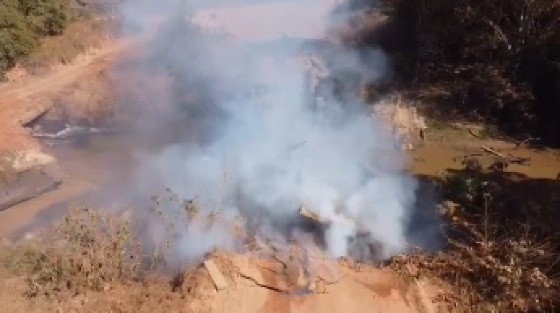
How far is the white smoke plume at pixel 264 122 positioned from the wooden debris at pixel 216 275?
83cm

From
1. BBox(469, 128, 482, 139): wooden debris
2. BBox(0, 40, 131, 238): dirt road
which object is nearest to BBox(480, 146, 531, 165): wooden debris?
BBox(469, 128, 482, 139): wooden debris

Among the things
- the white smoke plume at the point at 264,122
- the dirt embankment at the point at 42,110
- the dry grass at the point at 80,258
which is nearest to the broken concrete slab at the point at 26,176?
the dirt embankment at the point at 42,110

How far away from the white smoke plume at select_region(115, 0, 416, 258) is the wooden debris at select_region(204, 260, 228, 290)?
2.72 ft

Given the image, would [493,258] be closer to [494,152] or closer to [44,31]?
[494,152]

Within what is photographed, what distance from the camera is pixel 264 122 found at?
15.0 m

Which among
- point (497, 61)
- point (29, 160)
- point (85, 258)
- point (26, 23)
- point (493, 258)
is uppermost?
point (26, 23)

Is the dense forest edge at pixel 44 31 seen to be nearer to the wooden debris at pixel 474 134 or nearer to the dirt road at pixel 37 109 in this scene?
the dirt road at pixel 37 109

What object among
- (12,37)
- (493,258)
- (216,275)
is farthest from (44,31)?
(493,258)

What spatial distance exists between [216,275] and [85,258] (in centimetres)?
234

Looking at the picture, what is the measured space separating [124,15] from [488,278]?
1804cm

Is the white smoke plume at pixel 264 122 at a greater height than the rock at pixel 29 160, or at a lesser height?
greater

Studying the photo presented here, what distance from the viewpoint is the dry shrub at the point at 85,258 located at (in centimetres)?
998

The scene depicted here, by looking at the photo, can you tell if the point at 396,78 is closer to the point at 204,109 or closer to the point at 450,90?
the point at 450,90

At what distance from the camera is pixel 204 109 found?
18.2m
